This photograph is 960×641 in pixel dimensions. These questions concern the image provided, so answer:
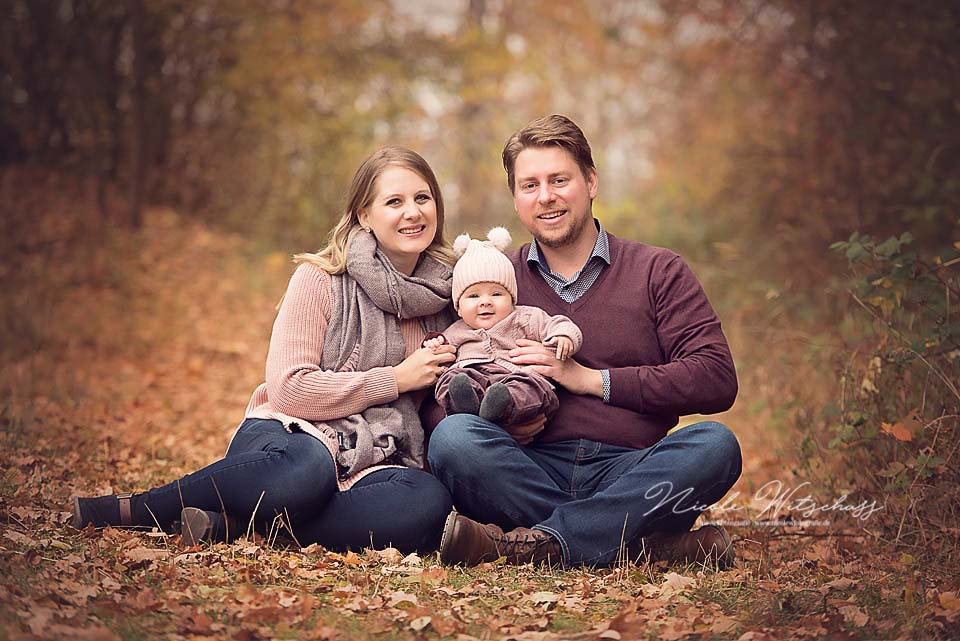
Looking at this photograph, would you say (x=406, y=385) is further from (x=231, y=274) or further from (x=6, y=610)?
(x=231, y=274)

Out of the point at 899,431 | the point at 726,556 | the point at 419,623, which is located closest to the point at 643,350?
the point at 726,556

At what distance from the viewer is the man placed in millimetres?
3676

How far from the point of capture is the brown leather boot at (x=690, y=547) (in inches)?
148

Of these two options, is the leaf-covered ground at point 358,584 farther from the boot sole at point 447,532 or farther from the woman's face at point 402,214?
the woman's face at point 402,214

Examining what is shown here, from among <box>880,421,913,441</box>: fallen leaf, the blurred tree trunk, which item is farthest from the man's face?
the blurred tree trunk

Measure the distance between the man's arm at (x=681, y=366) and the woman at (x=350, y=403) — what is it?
2.34ft

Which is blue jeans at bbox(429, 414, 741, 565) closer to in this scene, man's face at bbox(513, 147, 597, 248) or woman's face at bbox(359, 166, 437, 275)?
woman's face at bbox(359, 166, 437, 275)

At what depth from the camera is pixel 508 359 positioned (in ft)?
12.6

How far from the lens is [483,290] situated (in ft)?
12.8

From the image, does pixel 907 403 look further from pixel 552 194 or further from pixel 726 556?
pixel 552 194

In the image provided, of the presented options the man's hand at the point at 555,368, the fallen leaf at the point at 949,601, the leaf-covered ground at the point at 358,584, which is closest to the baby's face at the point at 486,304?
the man's hand at the point at 555,368

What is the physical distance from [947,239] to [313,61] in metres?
7.78

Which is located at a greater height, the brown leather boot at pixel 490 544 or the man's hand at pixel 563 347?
the man's hand at pixel 563 347

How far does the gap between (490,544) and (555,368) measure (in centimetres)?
67
